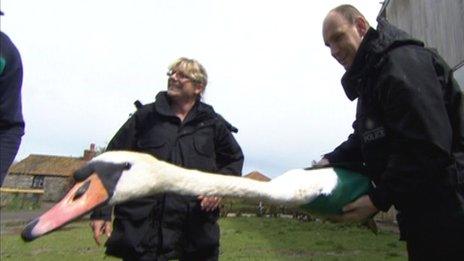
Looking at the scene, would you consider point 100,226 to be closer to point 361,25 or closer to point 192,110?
point 192,110

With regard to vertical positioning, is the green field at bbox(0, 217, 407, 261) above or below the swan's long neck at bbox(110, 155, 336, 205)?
below

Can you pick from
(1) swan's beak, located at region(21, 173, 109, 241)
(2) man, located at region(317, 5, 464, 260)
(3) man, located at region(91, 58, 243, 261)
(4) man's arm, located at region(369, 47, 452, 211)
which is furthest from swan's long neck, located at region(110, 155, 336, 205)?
(3) man, located at region(91, 58, 243, 261)

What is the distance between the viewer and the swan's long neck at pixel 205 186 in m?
2.60

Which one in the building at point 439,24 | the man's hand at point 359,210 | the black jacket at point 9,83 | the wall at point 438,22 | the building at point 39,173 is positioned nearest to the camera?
the man's hand at point 359,210

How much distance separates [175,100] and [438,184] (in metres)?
2.72

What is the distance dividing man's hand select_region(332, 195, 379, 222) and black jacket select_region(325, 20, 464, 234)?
0.04 m

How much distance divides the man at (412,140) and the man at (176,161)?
1704 millimetres

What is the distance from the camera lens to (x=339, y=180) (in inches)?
116

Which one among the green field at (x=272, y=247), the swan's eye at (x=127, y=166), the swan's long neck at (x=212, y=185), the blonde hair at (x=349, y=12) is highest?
the blonde hair at (x=349, y=12)

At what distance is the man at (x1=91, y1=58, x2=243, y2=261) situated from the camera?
14.7 ft

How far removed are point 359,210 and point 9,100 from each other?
234 cm

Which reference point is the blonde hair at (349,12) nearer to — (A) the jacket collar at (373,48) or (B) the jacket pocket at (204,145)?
(A) the jacket collar at (373,48)

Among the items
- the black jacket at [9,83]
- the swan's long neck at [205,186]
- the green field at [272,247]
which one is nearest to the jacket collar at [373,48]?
the swan's long neck at [205,186]

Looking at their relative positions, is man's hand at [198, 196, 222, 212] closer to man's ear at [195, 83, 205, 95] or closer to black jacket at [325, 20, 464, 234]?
man's ear at [195, 83, 205, 95]
